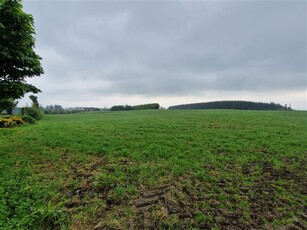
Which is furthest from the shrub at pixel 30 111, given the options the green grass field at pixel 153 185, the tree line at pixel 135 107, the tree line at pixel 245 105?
the tree line at pixel 245 105

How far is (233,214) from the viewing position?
3.65 metres

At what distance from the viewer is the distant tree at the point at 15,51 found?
6.09 m

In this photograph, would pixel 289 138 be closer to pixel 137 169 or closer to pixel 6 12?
pixel 137 169

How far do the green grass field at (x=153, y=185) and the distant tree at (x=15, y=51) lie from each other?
115 inches

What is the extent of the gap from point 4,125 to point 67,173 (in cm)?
1312

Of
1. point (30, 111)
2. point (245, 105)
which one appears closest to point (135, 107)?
point (30, 111)

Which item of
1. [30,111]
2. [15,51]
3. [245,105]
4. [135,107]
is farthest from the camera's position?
[245,105]

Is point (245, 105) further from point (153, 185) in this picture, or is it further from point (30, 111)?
point (153, 185)

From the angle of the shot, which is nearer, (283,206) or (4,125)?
(283,206)

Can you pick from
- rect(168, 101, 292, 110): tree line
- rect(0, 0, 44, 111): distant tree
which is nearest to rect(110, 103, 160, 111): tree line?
rect(168, 101, 292, 110): tree line

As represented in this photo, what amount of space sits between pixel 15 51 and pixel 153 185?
723 centimetres

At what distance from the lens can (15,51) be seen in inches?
249

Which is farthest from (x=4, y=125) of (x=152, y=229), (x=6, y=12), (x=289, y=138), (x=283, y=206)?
(x=289, y=138)

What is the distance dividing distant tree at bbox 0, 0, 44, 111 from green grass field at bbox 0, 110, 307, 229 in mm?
2924
